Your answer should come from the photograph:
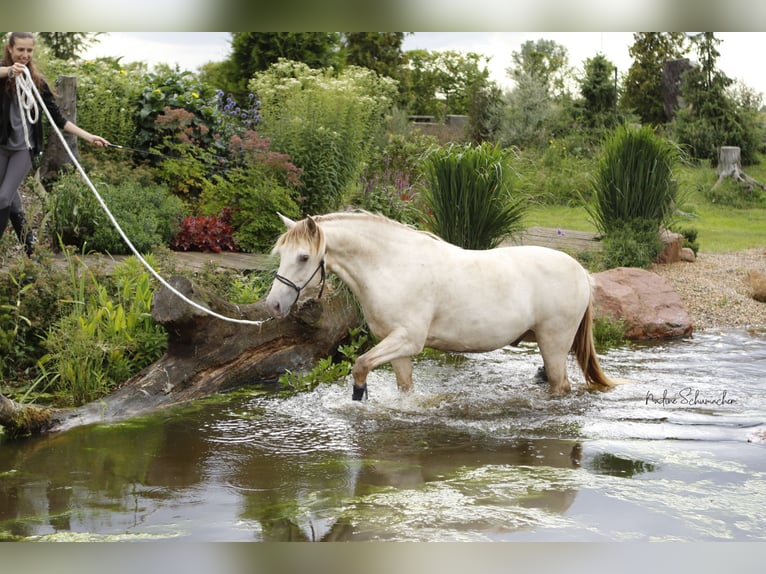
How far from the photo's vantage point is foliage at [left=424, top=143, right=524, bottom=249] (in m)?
5.18

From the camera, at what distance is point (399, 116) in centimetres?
650

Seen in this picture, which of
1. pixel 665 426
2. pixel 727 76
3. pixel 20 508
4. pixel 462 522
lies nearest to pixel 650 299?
pixel 727 76

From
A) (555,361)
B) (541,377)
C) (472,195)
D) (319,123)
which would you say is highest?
(319,123)

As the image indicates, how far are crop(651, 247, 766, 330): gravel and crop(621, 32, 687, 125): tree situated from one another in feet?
3.74

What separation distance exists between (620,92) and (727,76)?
0.87m

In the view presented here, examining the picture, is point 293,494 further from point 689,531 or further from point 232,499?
point 689,531

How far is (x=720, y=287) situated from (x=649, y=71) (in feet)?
5.33

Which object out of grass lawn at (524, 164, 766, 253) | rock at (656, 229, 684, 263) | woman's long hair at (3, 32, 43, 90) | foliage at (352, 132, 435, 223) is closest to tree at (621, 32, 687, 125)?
grass lawn at (524, 164, 766, 253)

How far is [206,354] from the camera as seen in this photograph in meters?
4.33

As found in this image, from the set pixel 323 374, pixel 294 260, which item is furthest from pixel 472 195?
pixel 294 260

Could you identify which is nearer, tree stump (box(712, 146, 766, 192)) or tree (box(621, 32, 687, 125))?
tree (box(621, 32, 687, 125))

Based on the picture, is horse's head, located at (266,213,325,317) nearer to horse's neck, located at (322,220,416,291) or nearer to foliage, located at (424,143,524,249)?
horse's neck, located at (322,220,416,291)

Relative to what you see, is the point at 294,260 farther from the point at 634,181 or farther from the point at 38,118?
the point at 634,181
